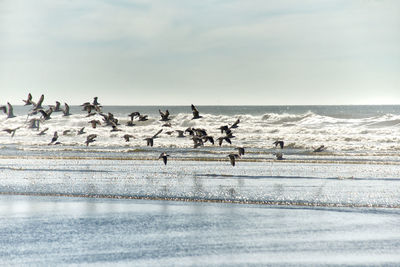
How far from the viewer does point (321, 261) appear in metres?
10.2

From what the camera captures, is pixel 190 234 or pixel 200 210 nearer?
pixel 190 234

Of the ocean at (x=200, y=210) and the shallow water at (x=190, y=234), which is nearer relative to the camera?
the shallow water at (x=190, y=234)

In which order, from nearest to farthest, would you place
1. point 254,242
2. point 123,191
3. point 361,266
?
point 361,266 < point 254,242 < point 123,191

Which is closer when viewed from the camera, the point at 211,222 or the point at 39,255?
the point at 39,255

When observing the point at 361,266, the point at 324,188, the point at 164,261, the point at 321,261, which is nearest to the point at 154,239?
the point at 164,261

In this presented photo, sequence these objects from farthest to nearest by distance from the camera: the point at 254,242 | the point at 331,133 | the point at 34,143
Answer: the point at 331,133 < the point at 34,143 < the point at 254,242

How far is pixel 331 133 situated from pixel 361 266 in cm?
3765

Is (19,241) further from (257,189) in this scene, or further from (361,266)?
(257,189)

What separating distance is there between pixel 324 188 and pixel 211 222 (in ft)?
20.7

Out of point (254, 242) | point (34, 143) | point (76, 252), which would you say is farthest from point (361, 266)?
point (34, 143)

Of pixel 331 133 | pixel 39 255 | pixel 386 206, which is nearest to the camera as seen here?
pixel 39 255

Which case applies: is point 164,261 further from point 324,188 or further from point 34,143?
point 34,143

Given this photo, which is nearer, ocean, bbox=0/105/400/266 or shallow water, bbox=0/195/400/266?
shallow water, bbox=0/195/400/266

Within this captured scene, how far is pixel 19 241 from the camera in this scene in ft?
37.8
